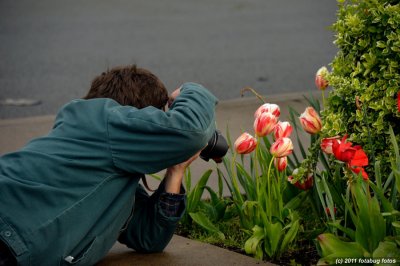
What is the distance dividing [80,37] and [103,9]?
1785 millimetres

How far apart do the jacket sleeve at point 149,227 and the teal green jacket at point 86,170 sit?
0.27 m

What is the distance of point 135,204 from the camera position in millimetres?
3230

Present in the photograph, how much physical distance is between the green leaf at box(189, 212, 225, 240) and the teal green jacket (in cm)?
53

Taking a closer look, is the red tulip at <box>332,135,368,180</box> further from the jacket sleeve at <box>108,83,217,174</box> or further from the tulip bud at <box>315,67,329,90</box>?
the tulip bud at <box>315,67,329,90</box>

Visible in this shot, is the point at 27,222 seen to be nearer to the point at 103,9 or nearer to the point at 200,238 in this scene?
the point at 200,238

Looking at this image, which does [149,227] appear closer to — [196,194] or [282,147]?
[196,194]

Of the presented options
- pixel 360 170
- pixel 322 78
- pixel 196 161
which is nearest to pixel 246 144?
pixel 360 170

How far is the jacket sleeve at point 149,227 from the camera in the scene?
312cm

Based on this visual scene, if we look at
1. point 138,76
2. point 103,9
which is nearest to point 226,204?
point 138,76

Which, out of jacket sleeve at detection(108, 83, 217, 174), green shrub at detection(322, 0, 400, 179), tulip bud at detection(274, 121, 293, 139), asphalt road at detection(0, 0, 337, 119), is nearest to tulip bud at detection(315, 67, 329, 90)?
green shrub at detection(322, 0, 400, 179)

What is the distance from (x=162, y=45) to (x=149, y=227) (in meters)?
5.76

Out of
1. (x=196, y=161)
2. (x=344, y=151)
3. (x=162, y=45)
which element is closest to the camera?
(x=344, y=151)

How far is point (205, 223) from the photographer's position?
11.0ft

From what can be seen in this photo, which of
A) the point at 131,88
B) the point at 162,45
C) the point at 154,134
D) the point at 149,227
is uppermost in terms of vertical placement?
the point at 131,88
